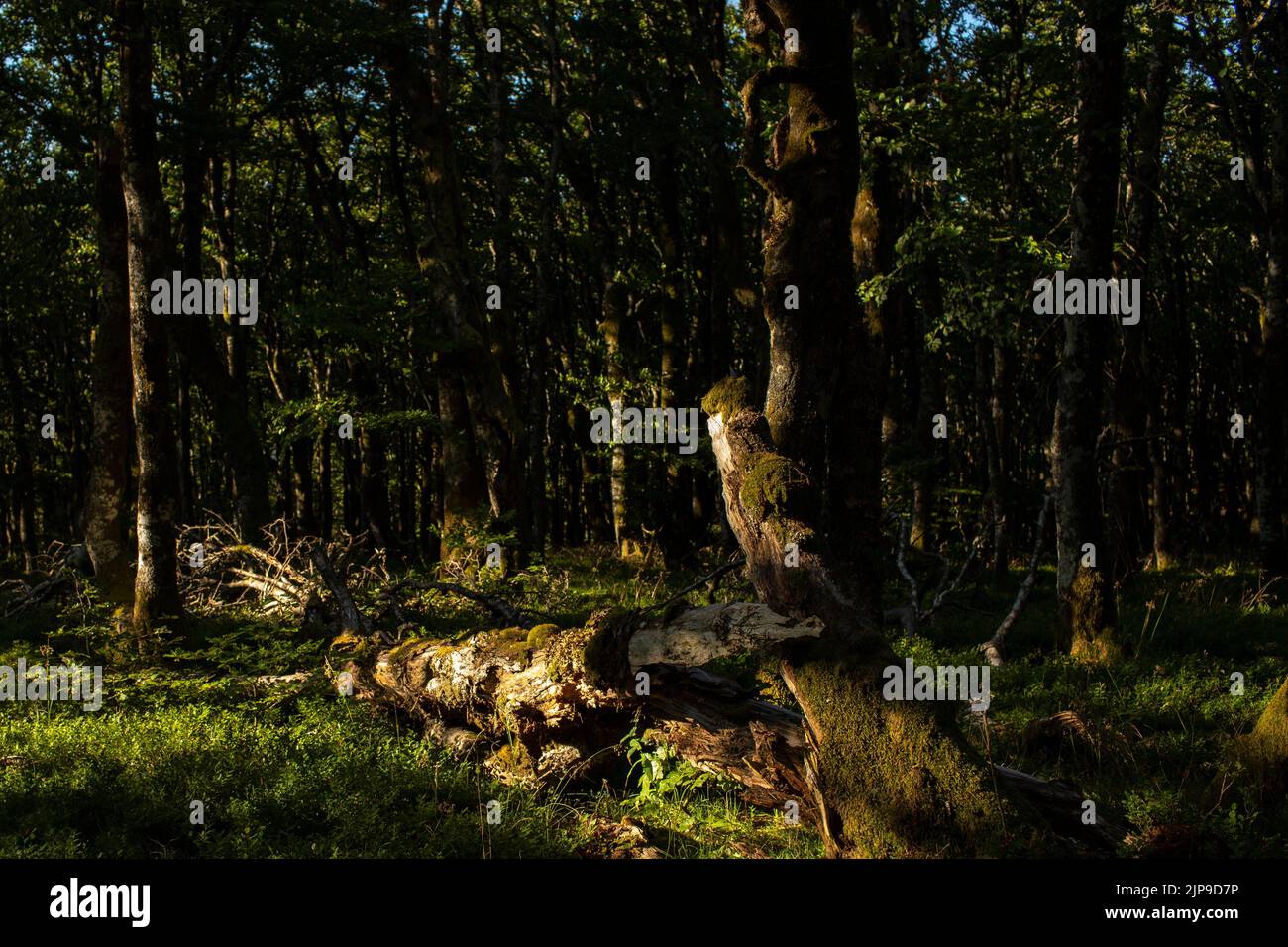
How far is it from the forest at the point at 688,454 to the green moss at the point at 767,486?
46 mm

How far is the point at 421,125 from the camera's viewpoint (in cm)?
1686

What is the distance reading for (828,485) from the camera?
9.03 meters

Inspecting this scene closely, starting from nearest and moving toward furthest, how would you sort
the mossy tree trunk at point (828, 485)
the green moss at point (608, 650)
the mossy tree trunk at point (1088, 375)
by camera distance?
the mossy tree trunk at point (828, 485)
the green moss at point (608, 650)
the mossy tree trunk at point (1088, 375)

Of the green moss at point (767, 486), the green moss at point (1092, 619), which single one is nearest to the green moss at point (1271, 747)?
the green moss at point (1092, 619)

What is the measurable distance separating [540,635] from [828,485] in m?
3.18

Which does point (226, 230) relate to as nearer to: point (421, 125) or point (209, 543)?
point (421, 125)

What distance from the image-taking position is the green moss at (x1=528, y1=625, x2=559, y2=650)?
721cm

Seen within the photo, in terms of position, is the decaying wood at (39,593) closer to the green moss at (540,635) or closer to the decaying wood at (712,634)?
the green moss at (540,635)

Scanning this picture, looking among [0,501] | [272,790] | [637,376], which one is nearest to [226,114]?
[637,376]

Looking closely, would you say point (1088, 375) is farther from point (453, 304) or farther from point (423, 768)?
point (453, 304)

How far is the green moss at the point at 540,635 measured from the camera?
7207 mm

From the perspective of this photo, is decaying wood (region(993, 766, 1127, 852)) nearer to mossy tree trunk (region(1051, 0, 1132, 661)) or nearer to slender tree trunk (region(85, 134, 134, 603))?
mossy tree trunk (region(1051, 0, 1132, 661))

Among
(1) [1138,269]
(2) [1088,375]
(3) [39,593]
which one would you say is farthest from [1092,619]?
(3) [39,593]
